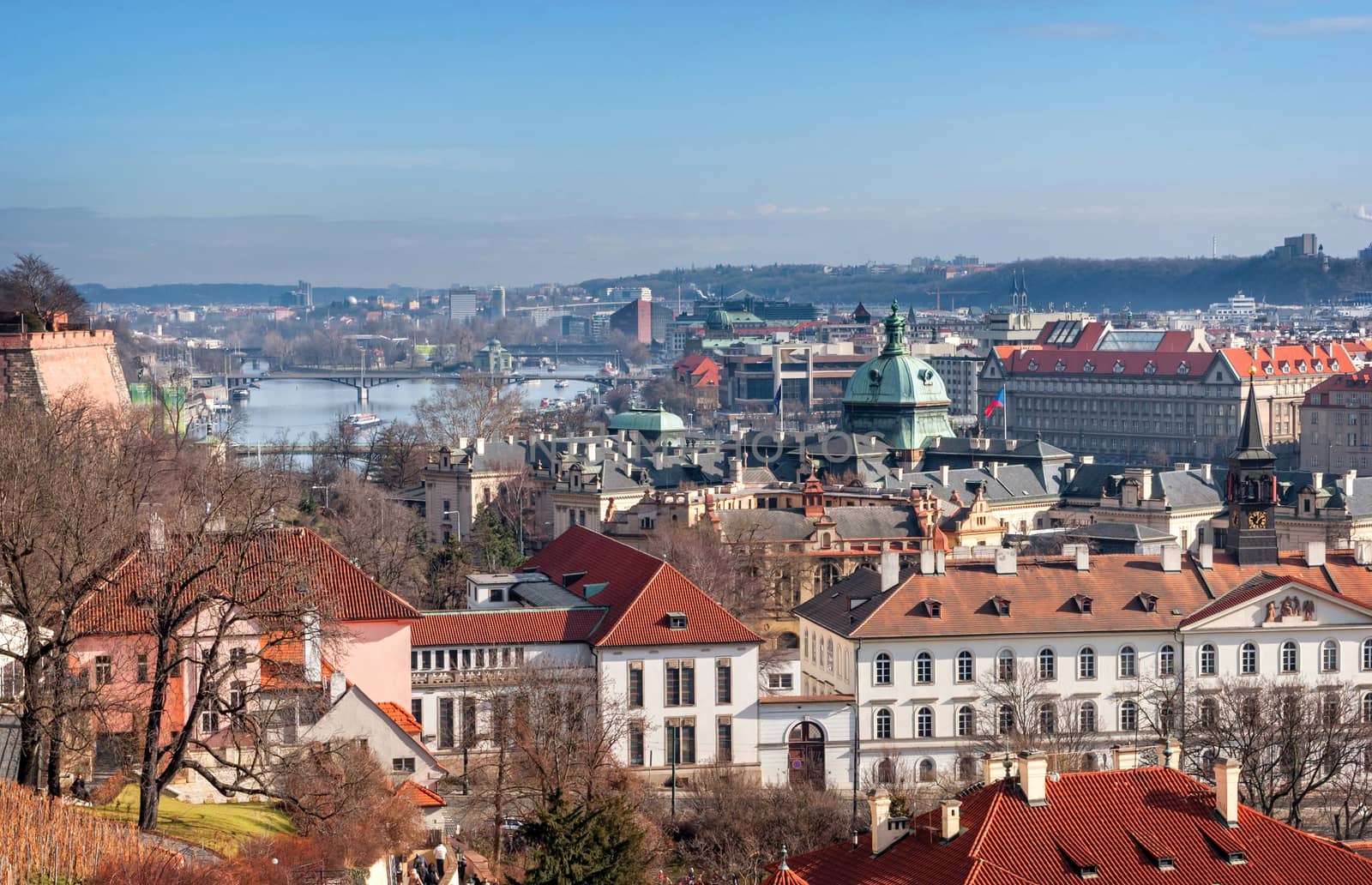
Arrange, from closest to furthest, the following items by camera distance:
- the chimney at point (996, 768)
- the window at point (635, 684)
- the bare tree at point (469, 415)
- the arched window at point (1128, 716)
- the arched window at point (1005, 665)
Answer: the chimney at point (996, 768) < the window at point (635, 684) < the arched window at point (1005, 665) < the arched window at point (1128, 716) < the bare tree at point (469, 415)

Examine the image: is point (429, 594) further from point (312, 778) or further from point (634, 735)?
point (312, 778)

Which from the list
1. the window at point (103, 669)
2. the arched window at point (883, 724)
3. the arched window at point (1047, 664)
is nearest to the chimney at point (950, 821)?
the window at point (103, 669)

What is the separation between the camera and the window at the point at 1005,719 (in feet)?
205

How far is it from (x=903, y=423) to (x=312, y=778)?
84974mm

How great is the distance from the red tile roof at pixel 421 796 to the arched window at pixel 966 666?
17611 millimetres

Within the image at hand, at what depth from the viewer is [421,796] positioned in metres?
49.3

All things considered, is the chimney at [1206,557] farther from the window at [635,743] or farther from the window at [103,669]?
the window at [103,669]

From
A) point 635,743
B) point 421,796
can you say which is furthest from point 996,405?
point 421,796

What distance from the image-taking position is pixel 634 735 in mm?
60219

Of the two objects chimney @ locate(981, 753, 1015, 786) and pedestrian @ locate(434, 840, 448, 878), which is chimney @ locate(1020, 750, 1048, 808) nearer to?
chimney @ locate(981, 753, 1015, 786)

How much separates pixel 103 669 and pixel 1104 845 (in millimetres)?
18914

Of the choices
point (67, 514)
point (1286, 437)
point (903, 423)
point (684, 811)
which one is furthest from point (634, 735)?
point (1286, 437)

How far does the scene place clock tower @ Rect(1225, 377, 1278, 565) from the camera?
229 ft

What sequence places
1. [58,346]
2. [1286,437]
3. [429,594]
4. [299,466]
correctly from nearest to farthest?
[429,594] → [58,346] → [299,466] → [1286,437]
